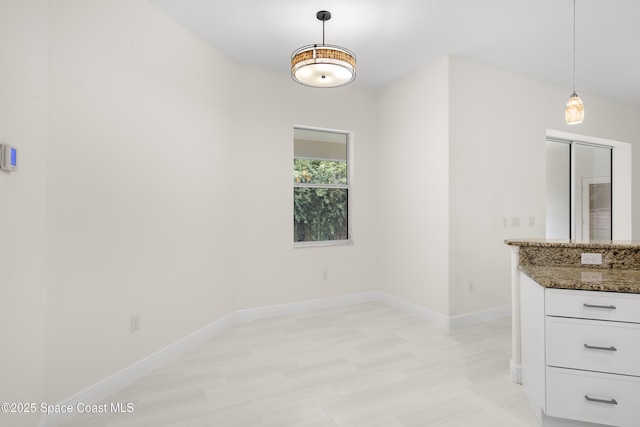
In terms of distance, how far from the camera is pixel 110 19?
2439 millimetres

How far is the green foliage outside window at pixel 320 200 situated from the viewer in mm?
4473

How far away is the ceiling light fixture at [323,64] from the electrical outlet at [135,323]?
2321 millimetres

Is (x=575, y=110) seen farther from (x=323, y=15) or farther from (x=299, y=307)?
(x=299, y=307)

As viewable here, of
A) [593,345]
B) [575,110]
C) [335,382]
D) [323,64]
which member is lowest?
[335,382]

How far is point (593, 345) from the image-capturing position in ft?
5.97

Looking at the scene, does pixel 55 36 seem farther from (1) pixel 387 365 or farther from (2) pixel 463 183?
(2) pixel 463 183

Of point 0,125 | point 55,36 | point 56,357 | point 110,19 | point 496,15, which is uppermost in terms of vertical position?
point 496,15

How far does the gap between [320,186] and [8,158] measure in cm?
332

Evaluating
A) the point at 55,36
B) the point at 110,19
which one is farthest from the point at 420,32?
the point at 55,36

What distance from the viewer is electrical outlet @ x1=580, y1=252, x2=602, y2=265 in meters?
2.24

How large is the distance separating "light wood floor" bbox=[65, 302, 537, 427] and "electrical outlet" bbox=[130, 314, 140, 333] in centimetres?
39

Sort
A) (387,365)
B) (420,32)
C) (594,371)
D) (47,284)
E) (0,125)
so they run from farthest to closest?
(420,32), (387,365), (47,284), (594,371), (0,125)

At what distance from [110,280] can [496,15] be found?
3.82m

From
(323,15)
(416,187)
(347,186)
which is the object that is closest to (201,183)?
(323,15)
